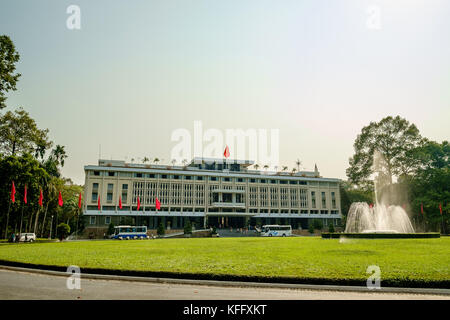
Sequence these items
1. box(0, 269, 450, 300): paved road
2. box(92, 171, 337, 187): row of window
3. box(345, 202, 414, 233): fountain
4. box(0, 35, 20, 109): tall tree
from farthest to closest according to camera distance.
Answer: box(92, 171, 337, 187): row of window
box(345, 202, 414, 233): fountain
box(0, 35, 20, 109): tall tree
box(0, 269, 450, 300): paved road

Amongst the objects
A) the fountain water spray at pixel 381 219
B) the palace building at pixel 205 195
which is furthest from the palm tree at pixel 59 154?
the fountain water spray at pixel 381 219

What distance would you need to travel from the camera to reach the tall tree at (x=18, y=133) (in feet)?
138

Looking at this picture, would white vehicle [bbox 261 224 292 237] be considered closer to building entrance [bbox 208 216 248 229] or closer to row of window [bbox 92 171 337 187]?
building entrance [bbox 208 216 248 229]

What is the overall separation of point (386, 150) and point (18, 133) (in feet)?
178

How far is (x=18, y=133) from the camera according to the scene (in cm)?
4347

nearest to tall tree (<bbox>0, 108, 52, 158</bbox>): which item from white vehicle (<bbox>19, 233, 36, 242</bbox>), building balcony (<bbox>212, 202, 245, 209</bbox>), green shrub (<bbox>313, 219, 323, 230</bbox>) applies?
white vehicle (<bbox>19, 233, 36, 242</bbox>)

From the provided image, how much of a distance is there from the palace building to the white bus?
512 inches

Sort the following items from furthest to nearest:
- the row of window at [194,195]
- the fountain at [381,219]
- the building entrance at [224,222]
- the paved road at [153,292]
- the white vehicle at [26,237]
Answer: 1. the building entrance at [224,222]
2. the row of window at [194,195]
3. the fountain at [381,219]
4. the white vehicle at [26,237]
5. the paved road at [153,292]

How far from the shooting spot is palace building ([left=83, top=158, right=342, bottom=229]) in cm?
6488

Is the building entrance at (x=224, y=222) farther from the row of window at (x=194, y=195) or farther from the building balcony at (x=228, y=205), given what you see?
the row of window at (x=194, y=195)

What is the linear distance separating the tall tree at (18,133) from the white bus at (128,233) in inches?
654

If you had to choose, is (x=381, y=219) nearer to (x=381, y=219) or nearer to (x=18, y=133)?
(x=381, y=219)
